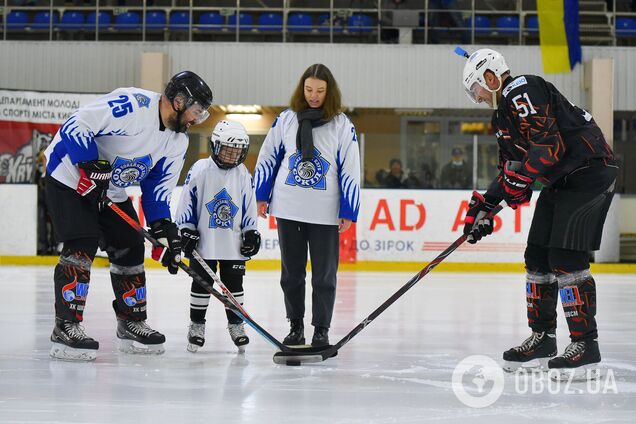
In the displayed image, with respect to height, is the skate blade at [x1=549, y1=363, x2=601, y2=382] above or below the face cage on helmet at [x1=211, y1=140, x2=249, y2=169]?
below

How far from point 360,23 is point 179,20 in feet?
9.04

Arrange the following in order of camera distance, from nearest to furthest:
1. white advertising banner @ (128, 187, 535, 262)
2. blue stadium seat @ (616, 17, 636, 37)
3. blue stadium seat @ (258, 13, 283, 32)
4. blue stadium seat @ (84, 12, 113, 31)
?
1. white advertising banner @ (128, 187, 535, 262)
2. blue stadium seat @ (616, 17, 636, 37)
3. blue stadium seat @ (84, 12, 113, 31)
4. blue stadium seat @ (258, 13, 283, 32)

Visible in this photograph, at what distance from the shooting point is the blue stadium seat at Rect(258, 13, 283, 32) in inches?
528

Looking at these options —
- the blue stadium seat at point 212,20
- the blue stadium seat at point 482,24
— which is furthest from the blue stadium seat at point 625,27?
the blue stadium seat at point 212,20

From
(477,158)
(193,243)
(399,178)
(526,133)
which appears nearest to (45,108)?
(399,178)

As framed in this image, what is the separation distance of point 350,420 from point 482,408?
417mm

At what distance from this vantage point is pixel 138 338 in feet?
11.9

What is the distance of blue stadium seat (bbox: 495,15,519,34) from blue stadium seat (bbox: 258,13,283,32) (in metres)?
3.27

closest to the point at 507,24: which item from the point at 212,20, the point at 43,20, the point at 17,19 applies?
the point at 212,20

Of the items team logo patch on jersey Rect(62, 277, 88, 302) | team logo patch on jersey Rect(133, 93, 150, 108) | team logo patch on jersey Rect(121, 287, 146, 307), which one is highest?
team logo patch on jersey Rect(133, 93, 150, 108)

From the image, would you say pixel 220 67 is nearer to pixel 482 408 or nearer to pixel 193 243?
pixel 193 243

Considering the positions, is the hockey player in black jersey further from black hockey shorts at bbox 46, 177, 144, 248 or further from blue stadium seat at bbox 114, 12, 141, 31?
blue stadium seat at bbox 114, 12, 141, 31

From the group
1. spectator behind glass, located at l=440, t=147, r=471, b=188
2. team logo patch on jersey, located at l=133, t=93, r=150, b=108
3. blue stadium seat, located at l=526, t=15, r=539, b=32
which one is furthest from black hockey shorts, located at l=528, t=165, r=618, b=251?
blue stadium seat, located at l=526, t=15, r=539, b=32

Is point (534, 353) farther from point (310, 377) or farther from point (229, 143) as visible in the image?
point (229, 143)
